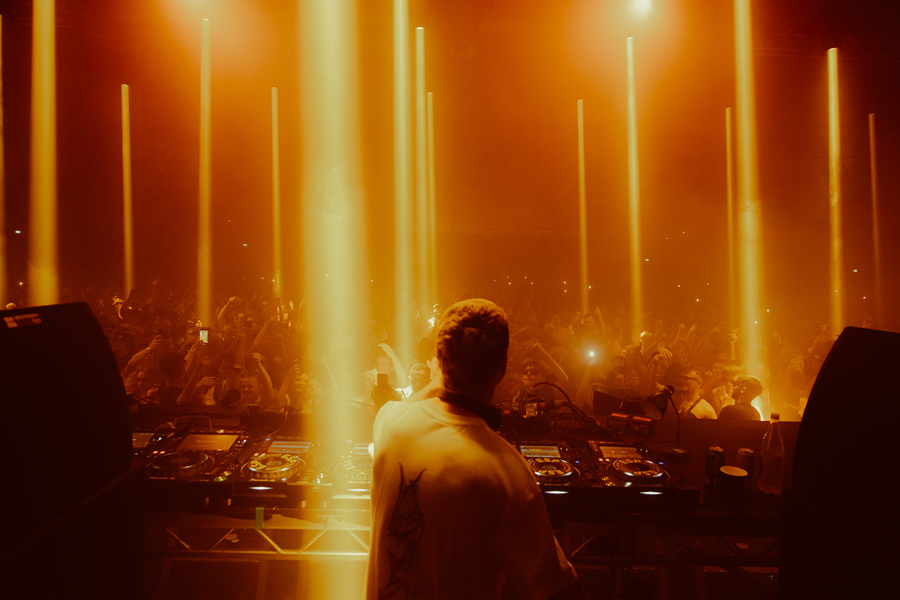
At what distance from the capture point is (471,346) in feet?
3.75

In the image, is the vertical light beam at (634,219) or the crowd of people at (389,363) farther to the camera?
the vertical light beam at (634,219)

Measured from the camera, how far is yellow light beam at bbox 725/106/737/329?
6772 mm

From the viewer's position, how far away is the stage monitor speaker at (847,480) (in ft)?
3.55

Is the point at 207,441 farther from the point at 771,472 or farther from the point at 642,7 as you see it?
the point at 642,7

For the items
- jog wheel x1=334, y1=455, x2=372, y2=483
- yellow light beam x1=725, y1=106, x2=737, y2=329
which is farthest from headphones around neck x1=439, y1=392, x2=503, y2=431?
yellow light beam x1=725, y1=106, x2=737, y2=329

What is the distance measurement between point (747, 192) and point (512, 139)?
151 inches

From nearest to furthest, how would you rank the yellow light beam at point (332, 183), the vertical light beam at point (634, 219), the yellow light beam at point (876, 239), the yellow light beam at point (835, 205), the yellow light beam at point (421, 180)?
the yellow light beam at point (332, 183)
the yellow light beam at point (421, 180)
the yellow light beam at point (835, 205)
the yellow light beam at point (876, 239)
the vertical light beam at point (634, 219)

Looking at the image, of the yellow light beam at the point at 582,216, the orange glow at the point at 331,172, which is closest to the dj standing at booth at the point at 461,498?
the orange glow at the point at 331,172

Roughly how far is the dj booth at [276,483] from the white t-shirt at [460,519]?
70 centimetres

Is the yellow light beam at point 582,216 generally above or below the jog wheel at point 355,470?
above

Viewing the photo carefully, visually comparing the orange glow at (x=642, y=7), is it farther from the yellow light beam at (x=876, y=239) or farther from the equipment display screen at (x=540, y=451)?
the equipment display screen at (x=540, y=451)

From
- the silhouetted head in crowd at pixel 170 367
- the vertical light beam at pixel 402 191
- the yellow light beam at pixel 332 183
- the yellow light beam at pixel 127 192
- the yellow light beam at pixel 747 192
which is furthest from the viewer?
the yellow light beam at pixel 127 192

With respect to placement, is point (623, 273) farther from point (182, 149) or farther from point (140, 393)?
point (182, 149)

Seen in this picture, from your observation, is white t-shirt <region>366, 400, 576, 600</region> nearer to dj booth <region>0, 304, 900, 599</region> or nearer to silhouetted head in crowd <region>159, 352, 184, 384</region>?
dj booth <region>0, 304, 900, 599</region>
